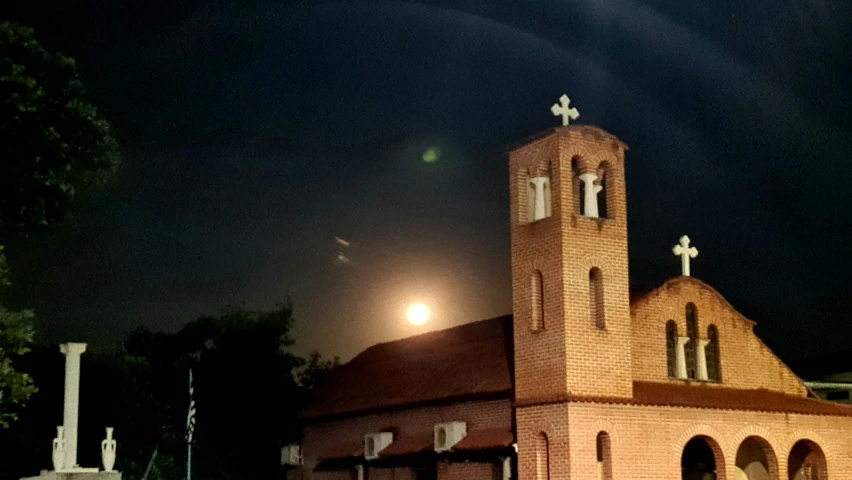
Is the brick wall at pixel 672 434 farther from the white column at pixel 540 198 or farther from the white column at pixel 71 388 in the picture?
the white column at pixel 71 388

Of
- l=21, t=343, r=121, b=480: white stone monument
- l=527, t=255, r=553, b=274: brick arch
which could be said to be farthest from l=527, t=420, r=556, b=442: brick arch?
l=21, t=343, r=121, b=480: white stone monument

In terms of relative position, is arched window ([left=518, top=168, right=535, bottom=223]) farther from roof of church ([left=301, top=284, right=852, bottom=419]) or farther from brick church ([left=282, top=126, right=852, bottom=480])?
roof of church ([left=301, top=284, right=852, bottom=419])

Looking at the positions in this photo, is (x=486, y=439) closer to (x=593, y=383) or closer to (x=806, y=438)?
(x=593, y=383)

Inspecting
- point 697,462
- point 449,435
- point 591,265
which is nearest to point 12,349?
point 449,435

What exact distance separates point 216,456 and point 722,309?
55.8 ft

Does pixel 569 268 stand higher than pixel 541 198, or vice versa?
pixel 541 198

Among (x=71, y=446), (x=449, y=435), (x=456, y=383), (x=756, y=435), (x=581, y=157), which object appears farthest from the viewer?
→ (x=456, y=383)

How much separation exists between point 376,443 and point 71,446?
321 inches

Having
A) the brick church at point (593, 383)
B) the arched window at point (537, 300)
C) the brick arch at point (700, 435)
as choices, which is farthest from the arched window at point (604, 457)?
the arched window at point (537, 300)

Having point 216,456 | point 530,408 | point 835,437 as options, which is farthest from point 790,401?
point 216,456

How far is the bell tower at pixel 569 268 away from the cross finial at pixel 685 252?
9.70 ft

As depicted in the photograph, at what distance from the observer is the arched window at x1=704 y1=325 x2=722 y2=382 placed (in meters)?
26.5

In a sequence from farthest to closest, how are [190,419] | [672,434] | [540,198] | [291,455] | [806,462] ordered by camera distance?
1. [291,455]
2. [190,419]
3. [806,462]
4. [540,198]
5. [672,434]

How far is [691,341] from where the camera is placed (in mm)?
26625
